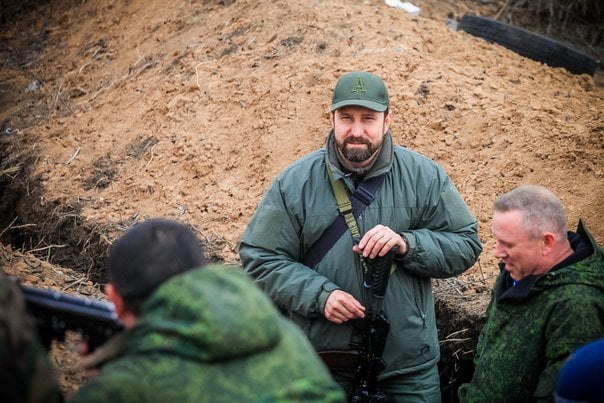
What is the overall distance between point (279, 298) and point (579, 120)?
4732 millimetres

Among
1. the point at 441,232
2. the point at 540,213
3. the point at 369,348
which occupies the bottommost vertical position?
the point at 369,348

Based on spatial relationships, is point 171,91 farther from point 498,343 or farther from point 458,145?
point 498,343

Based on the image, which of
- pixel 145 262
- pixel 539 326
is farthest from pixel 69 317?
pixel 539 326

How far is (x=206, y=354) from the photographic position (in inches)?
86.4

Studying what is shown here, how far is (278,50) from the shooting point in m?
9.44

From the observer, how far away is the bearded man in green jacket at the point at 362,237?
14.7ft

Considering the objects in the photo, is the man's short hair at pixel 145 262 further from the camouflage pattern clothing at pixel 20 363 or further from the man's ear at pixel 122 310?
the camouflage pattern clothing at pixel 20 363

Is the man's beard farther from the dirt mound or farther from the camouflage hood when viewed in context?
the camouflage hood

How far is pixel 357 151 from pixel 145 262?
230cm

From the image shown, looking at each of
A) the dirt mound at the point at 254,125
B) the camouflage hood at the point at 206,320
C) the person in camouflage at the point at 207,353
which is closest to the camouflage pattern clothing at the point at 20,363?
the person in camouflage at the point at 207,353

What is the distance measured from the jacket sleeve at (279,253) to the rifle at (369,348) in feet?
0.77

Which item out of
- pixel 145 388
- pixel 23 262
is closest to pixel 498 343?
pixel 145 388

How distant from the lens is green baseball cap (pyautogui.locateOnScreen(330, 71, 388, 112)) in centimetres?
466

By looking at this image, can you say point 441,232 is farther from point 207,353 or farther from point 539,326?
point 207,353
